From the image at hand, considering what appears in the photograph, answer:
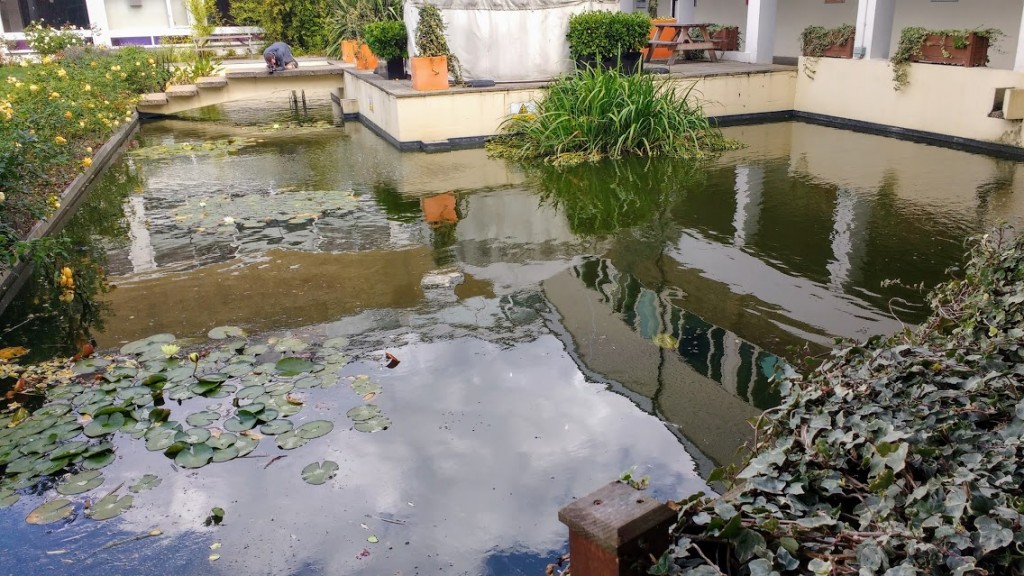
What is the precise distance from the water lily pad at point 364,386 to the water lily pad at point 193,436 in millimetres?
790

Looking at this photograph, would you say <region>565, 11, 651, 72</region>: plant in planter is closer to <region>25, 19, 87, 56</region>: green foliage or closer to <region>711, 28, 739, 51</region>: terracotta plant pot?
<region>711, 28, 739, 51</region>: terracotta plant pot

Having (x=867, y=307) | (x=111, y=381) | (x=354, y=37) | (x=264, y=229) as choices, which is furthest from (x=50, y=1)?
(x=867, y=307)

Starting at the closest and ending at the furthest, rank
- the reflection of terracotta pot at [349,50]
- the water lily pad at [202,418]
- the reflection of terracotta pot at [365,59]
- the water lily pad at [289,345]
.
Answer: the water lily pad at [202,418], the water lily pad at [289,345], the reflection of terracotta pot at [365,59], the reflection of terracotta pot at [349,50]

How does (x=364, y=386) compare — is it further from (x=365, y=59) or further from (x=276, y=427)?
(x=365, y=59)

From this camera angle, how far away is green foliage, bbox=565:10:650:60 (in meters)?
12.0

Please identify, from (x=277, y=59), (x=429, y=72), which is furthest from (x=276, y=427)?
(x=277, y=59)

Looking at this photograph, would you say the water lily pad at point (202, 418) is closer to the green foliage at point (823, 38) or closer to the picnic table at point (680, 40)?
the picnic table at point (680, 40)

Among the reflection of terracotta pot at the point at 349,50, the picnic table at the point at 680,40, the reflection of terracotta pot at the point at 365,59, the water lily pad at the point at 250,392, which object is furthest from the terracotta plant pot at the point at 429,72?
the water lily pad at the point at 250,392

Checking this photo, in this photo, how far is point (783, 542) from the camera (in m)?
2.11

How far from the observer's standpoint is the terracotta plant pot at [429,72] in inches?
449

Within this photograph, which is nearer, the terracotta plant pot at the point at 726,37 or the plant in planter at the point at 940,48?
the plant in planter at the point at 940,48

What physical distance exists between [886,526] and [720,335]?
294cm

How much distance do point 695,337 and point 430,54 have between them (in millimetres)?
7832

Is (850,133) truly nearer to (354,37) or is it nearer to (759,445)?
(759,445)
